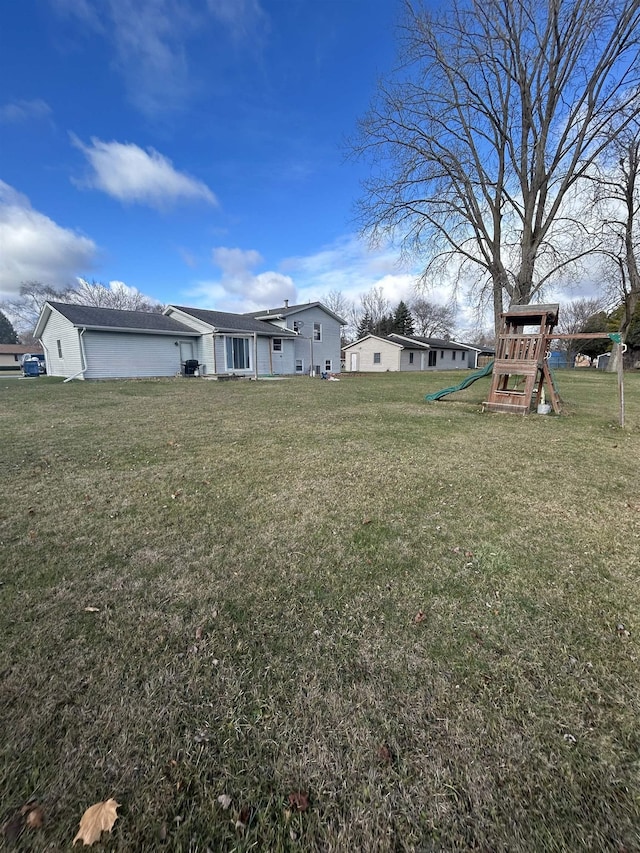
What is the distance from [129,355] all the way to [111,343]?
3.22 ft

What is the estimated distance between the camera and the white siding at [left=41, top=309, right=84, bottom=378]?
1753cm

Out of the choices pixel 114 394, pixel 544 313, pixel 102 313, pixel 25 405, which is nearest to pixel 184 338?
pixel 102 313

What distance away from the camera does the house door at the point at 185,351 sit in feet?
66.1

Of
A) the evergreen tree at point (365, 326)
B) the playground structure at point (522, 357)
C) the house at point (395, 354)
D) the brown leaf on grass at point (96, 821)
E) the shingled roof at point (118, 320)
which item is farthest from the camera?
the evergreen tree at point (365, 326)

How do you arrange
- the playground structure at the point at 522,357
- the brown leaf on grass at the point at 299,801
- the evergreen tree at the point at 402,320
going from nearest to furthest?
the brown leaf on grass at the point at 299,801 < the playground structure at the point at 522,357 < the evergreen tree at the point at 402,320

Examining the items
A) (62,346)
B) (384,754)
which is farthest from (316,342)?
(384,754)

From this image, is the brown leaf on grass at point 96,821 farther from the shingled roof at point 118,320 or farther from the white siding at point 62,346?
the white siding at point 62,346

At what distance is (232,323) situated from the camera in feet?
71.1

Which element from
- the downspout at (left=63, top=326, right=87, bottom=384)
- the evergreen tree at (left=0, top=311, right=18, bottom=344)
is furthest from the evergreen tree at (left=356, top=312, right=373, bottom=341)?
the evergreen tree at (left=0, top=311, right=18, bottom=344)

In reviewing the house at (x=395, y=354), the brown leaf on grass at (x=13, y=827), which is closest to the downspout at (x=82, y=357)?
the brown leaf on grass at (x=13, y=827)

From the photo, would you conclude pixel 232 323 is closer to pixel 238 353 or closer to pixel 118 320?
pixel 238 353

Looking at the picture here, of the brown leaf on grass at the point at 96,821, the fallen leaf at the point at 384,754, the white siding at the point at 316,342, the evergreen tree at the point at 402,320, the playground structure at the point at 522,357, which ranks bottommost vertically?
the fallen leaf at the point at 384,754

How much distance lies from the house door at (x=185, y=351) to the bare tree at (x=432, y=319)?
44723mm

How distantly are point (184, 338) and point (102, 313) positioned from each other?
14.8 ft
